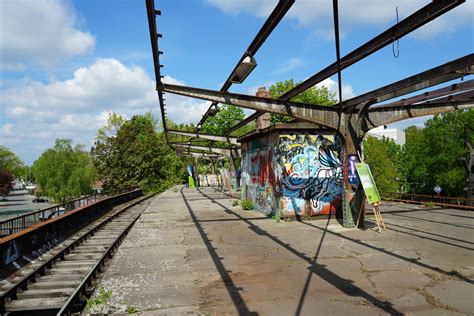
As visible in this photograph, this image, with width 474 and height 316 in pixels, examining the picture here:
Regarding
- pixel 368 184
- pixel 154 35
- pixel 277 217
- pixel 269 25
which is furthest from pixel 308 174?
pixel 154 35

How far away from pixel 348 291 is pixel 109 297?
3.96 m

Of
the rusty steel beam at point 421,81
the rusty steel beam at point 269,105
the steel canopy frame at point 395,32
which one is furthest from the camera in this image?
the rusty steel beam at point 269,105

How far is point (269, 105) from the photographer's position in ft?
38.9

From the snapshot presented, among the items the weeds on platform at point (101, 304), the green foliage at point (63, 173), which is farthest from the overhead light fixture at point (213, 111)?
the green foliage at point (63, 173)

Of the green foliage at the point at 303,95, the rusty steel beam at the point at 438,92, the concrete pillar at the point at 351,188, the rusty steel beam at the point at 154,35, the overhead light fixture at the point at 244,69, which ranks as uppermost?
the green foliage at the point at 303,95

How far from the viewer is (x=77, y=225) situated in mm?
15609

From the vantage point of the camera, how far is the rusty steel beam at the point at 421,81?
8.38 meters

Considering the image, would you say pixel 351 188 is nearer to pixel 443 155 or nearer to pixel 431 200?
pixel 431 200

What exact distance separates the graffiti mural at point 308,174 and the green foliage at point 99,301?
9.07 metres

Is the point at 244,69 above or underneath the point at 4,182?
above

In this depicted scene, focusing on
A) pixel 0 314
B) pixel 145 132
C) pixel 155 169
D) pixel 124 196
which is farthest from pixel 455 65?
pixel 145 132

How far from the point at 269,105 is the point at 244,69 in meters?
3.12

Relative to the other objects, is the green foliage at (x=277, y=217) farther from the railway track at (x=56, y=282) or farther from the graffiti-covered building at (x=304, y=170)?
the railway track at (x=56, y=282)

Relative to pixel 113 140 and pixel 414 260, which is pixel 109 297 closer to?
pixel 414 260
